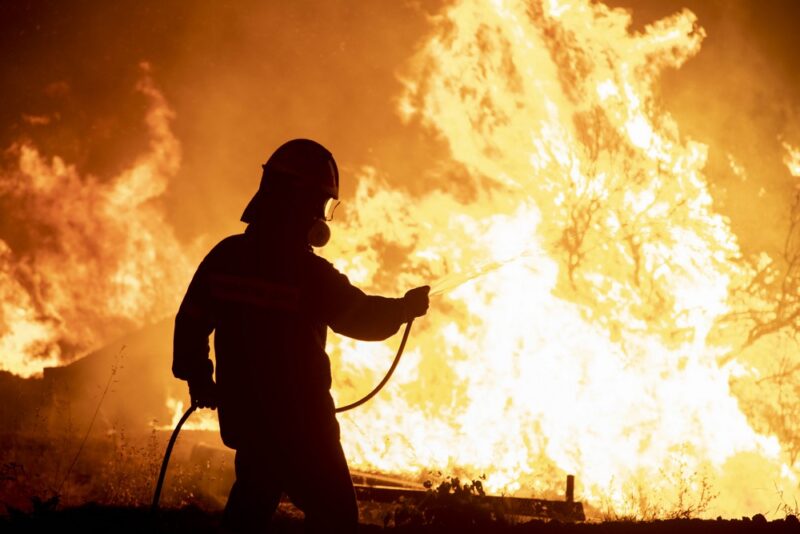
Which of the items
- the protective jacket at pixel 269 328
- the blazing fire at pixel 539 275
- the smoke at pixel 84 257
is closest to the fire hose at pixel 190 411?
the protective jacket at pixel 269 328

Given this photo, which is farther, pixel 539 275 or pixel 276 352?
pixel 539 275

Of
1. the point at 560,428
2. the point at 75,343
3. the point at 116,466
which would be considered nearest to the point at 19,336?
the point at 75,343

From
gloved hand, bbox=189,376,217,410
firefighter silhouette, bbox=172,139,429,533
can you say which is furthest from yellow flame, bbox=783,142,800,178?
gloved hand, bbox=189,376,217,410

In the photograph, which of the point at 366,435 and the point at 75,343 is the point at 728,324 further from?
the point at 75,343

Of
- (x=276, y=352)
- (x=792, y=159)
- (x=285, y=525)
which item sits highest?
(x=792, y=159)

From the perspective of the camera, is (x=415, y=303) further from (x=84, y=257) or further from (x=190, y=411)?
(x=84, y=257)

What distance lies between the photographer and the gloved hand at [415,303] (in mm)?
2965

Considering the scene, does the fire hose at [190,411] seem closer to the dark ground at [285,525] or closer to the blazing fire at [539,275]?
the dark ground at [285,525]

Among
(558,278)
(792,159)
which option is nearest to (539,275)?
(558,278)

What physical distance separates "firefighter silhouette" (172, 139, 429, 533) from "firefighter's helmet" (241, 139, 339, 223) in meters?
0.02

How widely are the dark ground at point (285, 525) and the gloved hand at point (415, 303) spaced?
284 centimetres

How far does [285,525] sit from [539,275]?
280 inches

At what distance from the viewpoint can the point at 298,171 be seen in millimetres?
2979

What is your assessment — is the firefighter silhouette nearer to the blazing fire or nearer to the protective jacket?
the protective jacket
